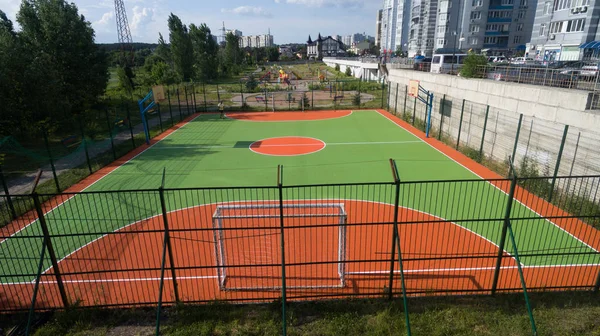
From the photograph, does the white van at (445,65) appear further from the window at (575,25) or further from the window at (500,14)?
the window at (500,14)

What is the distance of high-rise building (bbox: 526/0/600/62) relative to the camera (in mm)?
41312

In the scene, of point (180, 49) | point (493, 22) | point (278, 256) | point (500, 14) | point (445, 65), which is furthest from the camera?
point (493, 22)

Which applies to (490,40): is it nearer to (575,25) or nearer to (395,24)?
(575,25)

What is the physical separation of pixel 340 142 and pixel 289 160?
14.9ft

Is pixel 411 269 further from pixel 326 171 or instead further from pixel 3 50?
pixel 3 50

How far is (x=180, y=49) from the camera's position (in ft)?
181

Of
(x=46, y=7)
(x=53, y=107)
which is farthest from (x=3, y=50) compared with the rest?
(x=46, y=7)

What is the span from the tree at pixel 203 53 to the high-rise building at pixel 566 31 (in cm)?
4979

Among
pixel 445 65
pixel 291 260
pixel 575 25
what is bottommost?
pixel 291 260

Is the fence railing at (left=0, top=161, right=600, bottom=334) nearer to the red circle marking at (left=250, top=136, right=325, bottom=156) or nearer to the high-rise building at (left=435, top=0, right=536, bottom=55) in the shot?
the red circle marking at (left=250, top=136, right=325, bottom=156)

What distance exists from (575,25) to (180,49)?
54.2 metres

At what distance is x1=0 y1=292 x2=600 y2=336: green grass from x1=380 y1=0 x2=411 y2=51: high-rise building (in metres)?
119

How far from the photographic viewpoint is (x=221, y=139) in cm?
2172

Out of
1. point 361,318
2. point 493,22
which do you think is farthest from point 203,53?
point 361,318
